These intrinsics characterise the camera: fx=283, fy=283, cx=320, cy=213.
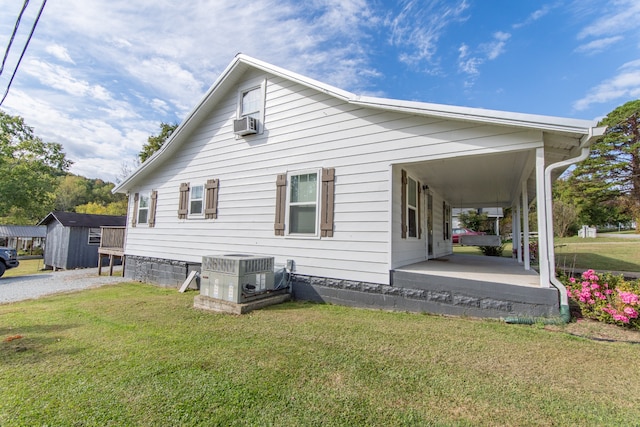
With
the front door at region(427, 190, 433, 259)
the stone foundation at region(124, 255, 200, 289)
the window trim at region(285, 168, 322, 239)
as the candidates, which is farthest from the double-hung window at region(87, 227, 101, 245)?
the front door at region(427, 190, 433, 259)

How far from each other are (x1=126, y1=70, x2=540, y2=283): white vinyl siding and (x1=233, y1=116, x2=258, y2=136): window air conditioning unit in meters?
0.23

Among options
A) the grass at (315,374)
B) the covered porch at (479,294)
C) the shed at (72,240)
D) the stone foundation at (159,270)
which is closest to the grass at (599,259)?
the covered porch at (479,294)

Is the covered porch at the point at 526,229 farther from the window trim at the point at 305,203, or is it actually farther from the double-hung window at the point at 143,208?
the double-hung window at the point at 143,208

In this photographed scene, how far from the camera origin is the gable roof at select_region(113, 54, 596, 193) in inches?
150

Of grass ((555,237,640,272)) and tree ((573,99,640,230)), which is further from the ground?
tree ((573,99,640,230))

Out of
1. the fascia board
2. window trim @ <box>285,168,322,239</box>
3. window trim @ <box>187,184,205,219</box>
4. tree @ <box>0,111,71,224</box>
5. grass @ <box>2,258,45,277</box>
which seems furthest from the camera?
tree @ <box>0,111,71,224</box>

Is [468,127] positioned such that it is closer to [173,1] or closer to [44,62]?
[173,1]

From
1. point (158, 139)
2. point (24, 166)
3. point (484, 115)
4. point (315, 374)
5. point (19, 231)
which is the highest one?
point (158, 139)

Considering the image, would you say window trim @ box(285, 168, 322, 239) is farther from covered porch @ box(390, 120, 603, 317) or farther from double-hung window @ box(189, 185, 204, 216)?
double-hung window @ box(189, 185, 204, 216)

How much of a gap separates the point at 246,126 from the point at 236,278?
153 inches

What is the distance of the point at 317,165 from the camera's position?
6051 mm

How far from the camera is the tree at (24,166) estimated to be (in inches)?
856

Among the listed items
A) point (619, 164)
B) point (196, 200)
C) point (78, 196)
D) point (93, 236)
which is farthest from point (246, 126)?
point (78, 196)

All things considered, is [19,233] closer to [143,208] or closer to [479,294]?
[143,208]
